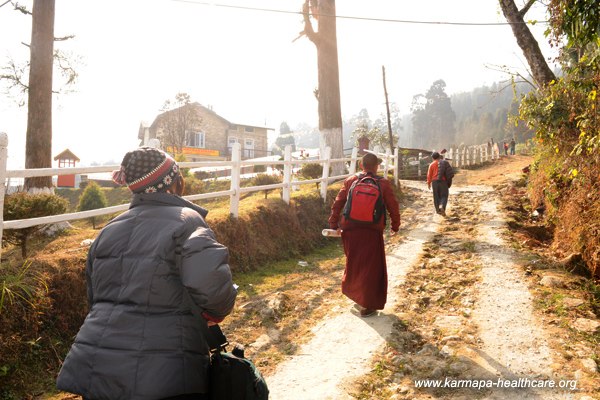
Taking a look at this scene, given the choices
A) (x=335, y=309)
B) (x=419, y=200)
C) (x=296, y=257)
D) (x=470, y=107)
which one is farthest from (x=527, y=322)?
(x=470, y=107)

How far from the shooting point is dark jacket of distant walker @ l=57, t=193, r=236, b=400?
175cm

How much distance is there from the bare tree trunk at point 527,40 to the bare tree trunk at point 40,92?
32.8ft

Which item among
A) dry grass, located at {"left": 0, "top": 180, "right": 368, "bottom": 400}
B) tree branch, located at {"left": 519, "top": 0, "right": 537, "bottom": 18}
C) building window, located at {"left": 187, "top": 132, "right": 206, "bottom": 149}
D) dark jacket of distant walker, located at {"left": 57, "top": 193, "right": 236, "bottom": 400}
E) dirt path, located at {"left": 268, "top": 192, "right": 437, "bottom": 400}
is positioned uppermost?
building window, located at {"left": 187, "top": 132, "right": 206, "bottom": 149}

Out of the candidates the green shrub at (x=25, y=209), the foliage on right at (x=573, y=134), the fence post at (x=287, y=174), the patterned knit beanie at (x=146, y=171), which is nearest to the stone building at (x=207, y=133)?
the fence post at (x=287, y=174)

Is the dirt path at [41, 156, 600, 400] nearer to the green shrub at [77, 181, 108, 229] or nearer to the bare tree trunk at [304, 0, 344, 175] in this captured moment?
the bare tree trunk at [304, 0, 344, 175]

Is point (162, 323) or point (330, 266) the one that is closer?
point (162, 323)

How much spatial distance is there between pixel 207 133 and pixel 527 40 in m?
38.0

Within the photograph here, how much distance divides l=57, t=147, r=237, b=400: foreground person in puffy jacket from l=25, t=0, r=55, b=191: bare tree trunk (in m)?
8.25

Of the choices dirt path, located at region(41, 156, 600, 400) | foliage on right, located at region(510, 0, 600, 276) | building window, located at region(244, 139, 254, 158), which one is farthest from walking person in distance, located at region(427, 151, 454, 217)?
building window, located at region(244, 139, 254, 158)

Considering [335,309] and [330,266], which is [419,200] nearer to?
[330,266]

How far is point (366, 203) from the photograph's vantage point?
188 inches

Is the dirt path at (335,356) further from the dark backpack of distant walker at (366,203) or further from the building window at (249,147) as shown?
the building window at (249,147)

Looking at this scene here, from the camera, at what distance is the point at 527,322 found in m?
4.37

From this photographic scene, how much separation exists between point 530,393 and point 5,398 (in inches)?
156
